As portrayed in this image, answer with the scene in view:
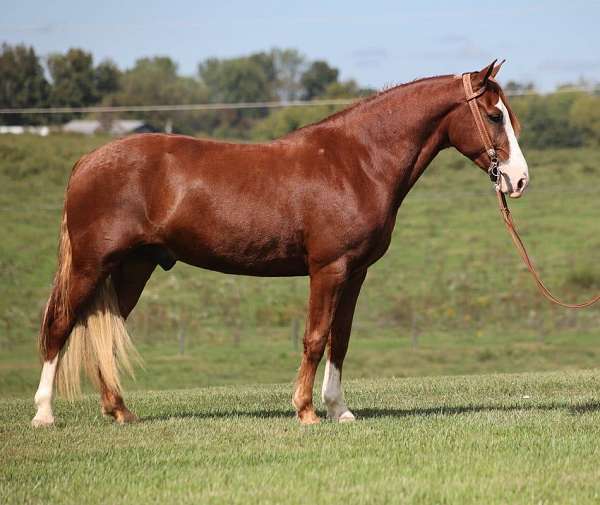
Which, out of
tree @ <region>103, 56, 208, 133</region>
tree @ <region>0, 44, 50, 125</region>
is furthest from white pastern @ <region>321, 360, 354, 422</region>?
tree @ <region>103, 56, 208, 133</region>

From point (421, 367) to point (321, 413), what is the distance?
1554 centimetres

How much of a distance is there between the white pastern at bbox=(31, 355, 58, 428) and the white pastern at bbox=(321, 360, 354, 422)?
2.10 meters

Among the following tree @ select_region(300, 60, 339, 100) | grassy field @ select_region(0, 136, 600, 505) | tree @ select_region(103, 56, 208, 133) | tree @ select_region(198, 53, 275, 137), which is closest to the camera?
grassy field @ select_region(0, 136, 600, 505)

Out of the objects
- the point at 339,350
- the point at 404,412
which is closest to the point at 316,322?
the point at 339,350

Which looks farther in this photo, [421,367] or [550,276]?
[550,276]

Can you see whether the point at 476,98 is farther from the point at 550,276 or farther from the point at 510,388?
the point at 550,276

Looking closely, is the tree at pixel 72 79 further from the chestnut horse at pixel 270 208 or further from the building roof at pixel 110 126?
the chestnut horse at pixel 270 208

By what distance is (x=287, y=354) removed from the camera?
25.3 metres

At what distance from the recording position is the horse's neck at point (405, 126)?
26.4ft

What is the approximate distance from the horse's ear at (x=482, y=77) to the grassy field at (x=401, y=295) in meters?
14.5

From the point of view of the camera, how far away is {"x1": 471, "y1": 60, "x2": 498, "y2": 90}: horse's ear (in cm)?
794

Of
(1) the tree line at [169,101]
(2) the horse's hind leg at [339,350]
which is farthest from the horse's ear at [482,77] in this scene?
(1) the tree line at [169,101]

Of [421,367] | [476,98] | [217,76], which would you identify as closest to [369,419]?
[476,98]

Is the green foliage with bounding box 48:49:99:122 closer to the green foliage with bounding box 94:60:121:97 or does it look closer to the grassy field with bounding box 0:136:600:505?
the grassy field with bounding box 0:136:600:505
